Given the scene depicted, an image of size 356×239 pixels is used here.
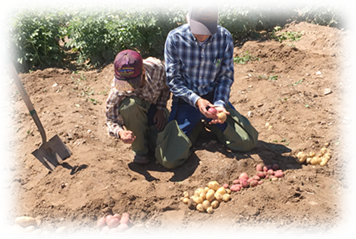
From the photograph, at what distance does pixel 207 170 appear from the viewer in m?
3.22

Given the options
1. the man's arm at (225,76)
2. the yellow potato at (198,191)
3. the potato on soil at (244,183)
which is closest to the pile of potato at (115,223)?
the yellow potato at (198,191)

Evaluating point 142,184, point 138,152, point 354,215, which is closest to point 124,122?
point 138,152

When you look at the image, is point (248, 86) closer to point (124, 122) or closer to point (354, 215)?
point (124, 122)

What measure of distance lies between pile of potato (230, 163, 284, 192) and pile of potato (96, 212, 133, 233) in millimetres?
981

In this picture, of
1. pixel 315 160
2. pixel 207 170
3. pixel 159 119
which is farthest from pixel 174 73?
pixel 315 160

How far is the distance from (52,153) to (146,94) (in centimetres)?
121

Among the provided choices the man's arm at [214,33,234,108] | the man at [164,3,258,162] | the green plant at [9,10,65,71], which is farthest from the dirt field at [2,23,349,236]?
the green plant at [9,10,65,71]

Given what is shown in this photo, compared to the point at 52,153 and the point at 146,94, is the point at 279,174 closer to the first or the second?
the point at 146,94

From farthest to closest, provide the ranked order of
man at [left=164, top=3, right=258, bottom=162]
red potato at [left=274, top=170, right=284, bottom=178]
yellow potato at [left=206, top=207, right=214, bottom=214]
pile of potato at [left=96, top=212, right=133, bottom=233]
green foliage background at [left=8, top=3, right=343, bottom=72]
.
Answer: green foliage background at [left=8, top=3, right=343, bottom=72]
man at [left=164, top=3, right=258, bottom=162]
red potato at [left=274, top=170, right=284, bottom=178]
yellow potato at [left=206, top=207, right=214, bottom=214]
pile of potato at [left=96, top=212, right=133, bottom=233]

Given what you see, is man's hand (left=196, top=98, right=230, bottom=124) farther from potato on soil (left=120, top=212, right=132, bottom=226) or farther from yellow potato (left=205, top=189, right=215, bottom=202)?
potato on soil (left=120, top=212, right=132, bottom=226)

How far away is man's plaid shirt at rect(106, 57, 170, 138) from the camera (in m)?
3.22

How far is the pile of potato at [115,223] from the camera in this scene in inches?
105

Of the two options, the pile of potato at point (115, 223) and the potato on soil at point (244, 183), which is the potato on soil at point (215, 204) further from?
the pile of potato at point (115, 223)

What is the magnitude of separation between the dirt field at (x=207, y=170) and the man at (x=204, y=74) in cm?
25
